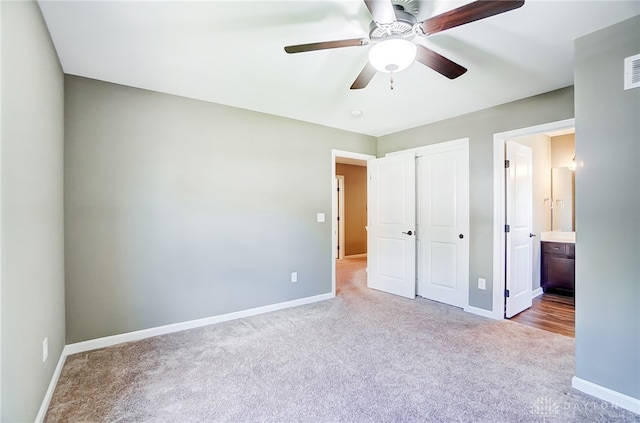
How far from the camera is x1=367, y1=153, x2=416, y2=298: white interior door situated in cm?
411

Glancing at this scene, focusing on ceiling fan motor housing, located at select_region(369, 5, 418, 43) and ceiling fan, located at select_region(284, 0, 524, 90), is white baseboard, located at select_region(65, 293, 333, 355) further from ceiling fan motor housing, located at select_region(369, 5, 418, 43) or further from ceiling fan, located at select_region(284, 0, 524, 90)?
ceiling fan motor housing, located at select_region(369, 5, 418, 43)

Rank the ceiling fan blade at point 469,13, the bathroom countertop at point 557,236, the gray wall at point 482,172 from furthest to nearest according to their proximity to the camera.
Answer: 1. the bathroom countertop at point 557,236
2. the gray wall at point 482,172
3. the ceiling fan blade at point 469,13

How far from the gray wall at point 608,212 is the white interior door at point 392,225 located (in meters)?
2.11

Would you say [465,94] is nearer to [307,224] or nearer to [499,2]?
[499,2]

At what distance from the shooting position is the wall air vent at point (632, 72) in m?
1.83

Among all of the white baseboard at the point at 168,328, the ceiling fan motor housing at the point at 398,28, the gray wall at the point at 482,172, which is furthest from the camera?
the gray wall at the point at 482,172

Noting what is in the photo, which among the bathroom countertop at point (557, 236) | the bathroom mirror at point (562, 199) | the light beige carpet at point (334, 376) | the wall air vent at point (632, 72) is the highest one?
the wall air vent at point (632, 72)

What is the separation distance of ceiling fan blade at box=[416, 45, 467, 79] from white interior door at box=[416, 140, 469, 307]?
6.18 ft

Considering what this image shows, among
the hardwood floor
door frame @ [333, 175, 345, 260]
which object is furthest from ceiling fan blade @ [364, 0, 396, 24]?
door frame @ [333, 175, 345, 260]

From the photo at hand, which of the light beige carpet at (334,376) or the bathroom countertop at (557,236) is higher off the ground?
the bathroom countertop at (557,236)

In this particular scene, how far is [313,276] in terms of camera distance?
3986mm

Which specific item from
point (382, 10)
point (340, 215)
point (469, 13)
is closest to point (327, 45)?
point (382, 10)

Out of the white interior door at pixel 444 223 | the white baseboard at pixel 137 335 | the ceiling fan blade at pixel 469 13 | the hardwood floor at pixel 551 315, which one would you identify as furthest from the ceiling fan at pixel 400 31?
the hardwood floor at pixel 551 315

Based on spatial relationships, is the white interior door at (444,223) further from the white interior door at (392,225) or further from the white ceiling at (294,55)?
the white ceiling at (294,55)
